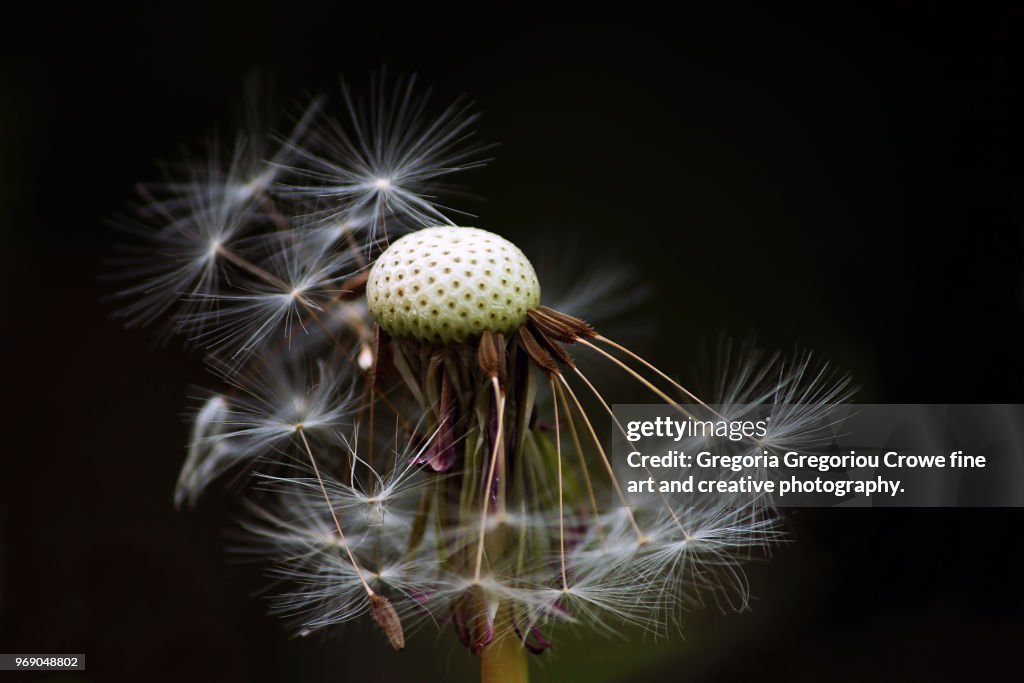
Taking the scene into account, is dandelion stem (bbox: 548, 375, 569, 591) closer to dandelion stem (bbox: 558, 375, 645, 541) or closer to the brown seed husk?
dandelion stem (bbox: 558, 375, 645, 541)

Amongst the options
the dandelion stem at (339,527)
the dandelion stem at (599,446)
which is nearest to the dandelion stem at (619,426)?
the dandelion stem at (599,446)

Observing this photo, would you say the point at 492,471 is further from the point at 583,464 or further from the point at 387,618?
the point at 387,618

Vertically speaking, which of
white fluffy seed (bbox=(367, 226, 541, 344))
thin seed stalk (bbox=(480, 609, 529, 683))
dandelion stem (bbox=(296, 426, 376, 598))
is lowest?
thin seed stalk (bbox=(480, 609, 529, 683))

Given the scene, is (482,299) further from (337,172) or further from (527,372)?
(337,172)

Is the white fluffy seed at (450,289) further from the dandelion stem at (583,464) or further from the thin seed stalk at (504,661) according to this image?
the thin seed stalk at (504,661)

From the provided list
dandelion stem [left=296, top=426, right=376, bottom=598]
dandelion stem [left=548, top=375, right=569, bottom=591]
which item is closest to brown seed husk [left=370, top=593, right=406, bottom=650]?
dandelion stem [left=296, top=426, right=376, bottom=598]

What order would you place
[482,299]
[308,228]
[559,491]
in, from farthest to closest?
[308,228] < [559,491] < [482,299]

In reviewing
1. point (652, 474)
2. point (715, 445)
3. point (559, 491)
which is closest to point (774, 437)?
point (715, 445)
